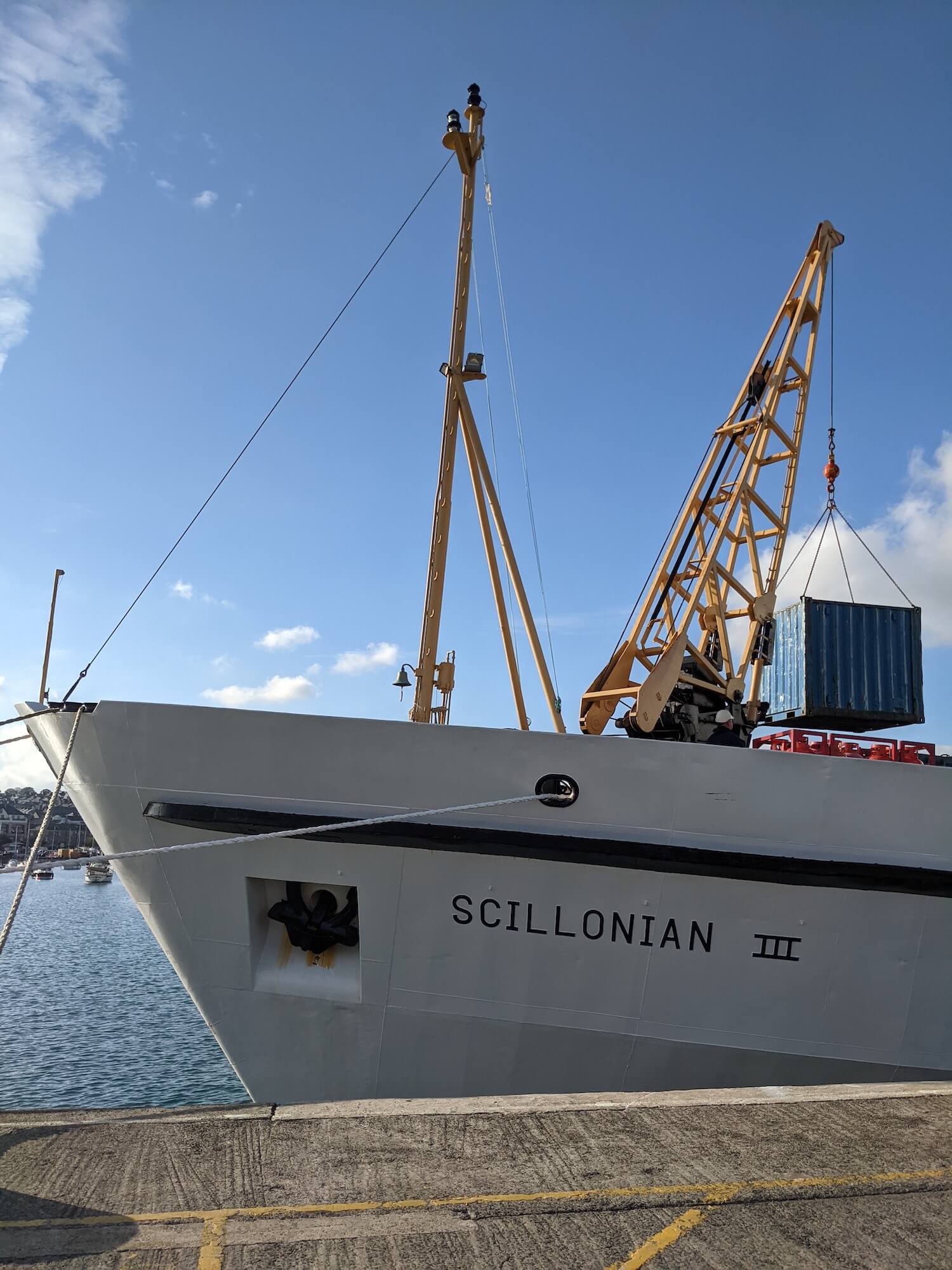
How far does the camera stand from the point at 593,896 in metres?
6.26

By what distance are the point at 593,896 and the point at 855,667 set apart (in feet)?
25.0

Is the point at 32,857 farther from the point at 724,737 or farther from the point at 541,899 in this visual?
the point at 724,737

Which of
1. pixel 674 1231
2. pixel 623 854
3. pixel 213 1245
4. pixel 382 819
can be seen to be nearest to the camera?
pixel 213 1245

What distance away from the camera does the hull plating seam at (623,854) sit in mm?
6168

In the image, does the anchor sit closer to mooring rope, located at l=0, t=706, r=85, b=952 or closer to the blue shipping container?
mooring rope, located at l=0, t=706, r=85, b=952

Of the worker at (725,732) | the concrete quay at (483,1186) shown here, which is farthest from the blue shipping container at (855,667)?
the concrete quay at (483,1186)

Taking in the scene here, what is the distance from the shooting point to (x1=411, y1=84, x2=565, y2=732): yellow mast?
899 centimetres

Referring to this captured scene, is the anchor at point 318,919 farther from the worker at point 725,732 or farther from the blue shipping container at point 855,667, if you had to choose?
the blue shipping container at point 855,667

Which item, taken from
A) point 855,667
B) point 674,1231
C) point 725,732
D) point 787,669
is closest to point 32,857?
point 674,1231

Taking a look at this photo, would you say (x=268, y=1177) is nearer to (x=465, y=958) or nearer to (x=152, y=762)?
(x=465, y=958)

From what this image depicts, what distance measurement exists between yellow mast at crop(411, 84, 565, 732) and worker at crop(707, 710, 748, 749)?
1585mm

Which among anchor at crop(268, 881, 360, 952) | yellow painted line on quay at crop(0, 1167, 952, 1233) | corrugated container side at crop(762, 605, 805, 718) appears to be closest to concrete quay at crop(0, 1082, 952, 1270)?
yellow painted line on quay at crop(0, 1167, 952, 1233)

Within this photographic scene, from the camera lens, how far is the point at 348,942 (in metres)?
6.54

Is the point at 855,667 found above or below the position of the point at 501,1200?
above
